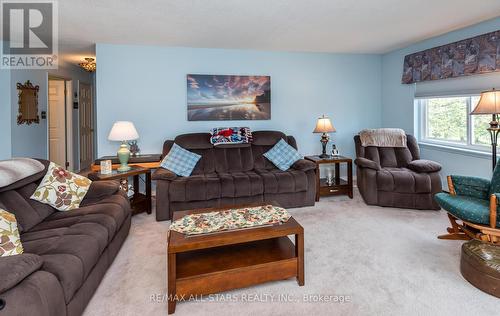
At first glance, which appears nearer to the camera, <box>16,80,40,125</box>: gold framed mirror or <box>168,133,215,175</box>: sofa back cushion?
<box>168,133,215,175</box>: sofa back cushion

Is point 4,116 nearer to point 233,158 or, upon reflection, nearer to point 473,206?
point 233,158

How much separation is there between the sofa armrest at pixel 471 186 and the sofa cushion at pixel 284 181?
61.6 inches

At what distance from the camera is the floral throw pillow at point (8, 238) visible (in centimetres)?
154

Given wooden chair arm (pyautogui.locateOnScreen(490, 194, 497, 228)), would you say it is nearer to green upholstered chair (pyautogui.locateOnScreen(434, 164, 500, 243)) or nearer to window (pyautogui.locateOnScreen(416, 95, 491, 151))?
green upholstered chair (pyautogui.locateOnScreen(434, 164, 500, 243))

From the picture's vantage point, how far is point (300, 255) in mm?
2006

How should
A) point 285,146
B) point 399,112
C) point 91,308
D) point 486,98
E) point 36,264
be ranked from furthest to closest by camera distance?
point 399,112, point 285,146, point 486,98, point 91,308, point 36,264

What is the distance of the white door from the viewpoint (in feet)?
18.2

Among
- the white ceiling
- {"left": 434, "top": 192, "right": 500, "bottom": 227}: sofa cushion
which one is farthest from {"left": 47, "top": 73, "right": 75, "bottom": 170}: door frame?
{"left": 434, "top": 192, "right": 500, "bottom": 227}: sofa cushion

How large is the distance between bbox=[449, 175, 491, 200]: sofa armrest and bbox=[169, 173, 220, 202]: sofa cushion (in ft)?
7.95

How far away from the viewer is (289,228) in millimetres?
2008

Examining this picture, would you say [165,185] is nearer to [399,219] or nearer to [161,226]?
[161,226]

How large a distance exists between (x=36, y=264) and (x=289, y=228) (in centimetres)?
144

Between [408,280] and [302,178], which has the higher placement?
[302,178]

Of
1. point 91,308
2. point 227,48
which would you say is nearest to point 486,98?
point 227,48
